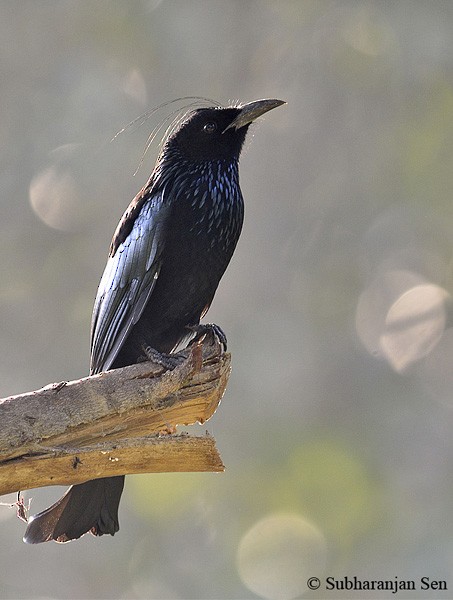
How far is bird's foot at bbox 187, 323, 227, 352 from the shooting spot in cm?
436

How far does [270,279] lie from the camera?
33.3 ft

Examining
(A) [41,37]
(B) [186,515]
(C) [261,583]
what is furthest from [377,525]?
(A) [41,37]

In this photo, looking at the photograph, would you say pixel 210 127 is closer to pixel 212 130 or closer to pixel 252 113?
pixel 212 130

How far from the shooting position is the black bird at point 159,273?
14.3ft

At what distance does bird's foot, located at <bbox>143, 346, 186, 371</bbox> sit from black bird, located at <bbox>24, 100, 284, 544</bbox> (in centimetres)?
6

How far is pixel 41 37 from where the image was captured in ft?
35.9

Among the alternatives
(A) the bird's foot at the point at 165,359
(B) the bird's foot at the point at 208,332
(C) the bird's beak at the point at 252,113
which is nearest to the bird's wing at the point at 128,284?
(A) the bird's foot at the point at 165,359

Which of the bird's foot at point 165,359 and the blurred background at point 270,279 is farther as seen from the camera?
the blurred background at point 270,279

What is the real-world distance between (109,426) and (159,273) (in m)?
0.92

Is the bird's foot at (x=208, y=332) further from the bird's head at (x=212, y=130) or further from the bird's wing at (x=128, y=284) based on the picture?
the bird's head at (x=212, y=130)

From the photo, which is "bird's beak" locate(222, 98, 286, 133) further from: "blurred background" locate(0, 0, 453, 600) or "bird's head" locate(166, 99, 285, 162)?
"blurred background" locate(0, 0, 453, 600)

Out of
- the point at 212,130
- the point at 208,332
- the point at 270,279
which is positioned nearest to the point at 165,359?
the point at 208,332

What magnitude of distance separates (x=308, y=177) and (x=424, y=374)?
7.68 feet

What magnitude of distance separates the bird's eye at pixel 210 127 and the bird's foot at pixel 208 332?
98cm
